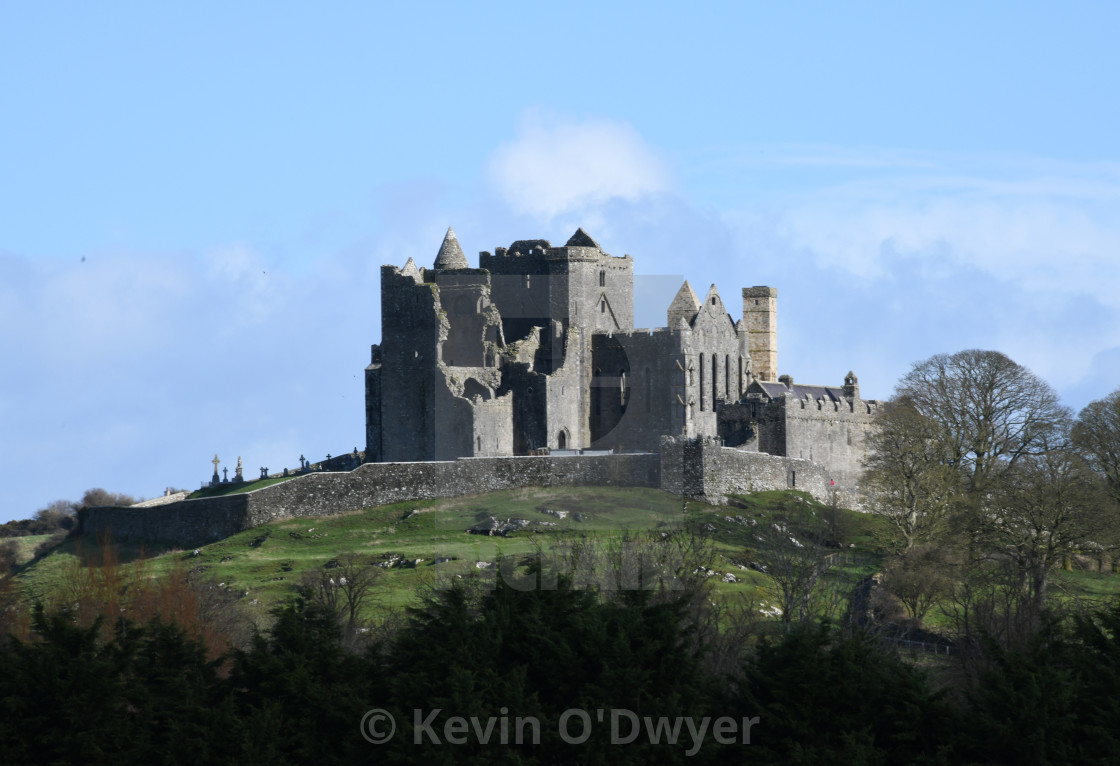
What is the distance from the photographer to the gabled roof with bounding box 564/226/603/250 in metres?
83.2

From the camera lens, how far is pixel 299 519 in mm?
67625

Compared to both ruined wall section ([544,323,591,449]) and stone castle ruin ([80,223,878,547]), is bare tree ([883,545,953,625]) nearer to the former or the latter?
stone castle ruin ([80,223,878,547])

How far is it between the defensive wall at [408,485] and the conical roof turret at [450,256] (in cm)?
1467

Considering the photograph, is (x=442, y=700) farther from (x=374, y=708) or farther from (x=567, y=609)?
(x=567, y=609)

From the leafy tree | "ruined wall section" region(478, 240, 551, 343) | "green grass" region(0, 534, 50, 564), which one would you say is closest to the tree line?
the leafy tree

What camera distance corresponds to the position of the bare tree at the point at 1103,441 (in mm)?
72500

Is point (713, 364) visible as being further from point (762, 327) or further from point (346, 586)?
point (346, 586)

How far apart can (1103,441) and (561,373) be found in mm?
23259

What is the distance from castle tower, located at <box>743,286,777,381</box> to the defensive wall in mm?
38008

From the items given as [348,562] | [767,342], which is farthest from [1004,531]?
[767,342]

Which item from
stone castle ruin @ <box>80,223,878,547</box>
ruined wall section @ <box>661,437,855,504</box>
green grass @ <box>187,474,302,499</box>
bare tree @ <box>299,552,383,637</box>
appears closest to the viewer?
bare tree @ <box>299,552,383,637</box>

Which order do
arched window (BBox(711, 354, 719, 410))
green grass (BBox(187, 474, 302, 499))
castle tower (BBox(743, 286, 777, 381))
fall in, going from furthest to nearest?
castle tower (BBox(743, 286, 777, 381)), arched window (BBox(711, 354, 719, 410)), green grass (BBox(187, 474, 302, 499))

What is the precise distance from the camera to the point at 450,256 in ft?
272

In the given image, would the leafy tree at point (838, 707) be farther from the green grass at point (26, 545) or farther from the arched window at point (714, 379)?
the green grass at point (26, 545)
